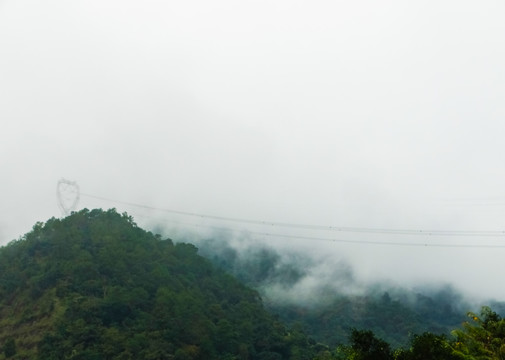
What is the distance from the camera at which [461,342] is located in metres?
37.2

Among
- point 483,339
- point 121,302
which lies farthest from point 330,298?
point 483,339

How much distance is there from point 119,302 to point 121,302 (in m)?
0.35

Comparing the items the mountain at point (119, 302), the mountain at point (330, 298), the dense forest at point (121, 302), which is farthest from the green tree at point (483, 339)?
the mountain at point (330, 298)

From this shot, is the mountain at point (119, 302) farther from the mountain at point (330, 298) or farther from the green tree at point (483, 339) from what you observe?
the green tree at point (483, 339)

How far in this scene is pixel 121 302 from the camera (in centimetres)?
8600

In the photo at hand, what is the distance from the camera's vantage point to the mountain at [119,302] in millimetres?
76188

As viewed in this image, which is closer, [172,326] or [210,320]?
[172,326]

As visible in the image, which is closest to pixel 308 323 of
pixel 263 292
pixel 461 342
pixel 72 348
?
pixel 263 292

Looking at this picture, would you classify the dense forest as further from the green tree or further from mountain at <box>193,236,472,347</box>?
mountain at <box>193,236,472,347</box>

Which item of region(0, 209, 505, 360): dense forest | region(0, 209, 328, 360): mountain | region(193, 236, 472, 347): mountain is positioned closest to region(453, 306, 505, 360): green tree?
region(0, 209, 505, 360): dense forest

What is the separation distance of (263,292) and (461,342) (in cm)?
13818

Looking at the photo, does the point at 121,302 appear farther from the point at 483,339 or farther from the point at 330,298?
the point at 330,298

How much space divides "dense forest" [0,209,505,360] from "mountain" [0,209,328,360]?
181 mm

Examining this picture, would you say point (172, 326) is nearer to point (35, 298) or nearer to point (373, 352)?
point (35, 298)
